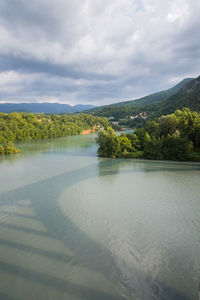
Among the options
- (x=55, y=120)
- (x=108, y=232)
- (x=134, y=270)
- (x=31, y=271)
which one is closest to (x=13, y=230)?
(x=31, y=271)

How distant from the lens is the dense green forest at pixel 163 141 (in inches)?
1202

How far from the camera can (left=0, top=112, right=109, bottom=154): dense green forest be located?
72213mm

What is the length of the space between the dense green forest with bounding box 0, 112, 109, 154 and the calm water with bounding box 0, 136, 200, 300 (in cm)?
4707

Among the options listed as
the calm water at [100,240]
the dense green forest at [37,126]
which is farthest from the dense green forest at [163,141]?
the dense green forest at [37,126]

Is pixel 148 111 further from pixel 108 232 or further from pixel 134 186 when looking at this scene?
pixel 108 232

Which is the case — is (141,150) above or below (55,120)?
below

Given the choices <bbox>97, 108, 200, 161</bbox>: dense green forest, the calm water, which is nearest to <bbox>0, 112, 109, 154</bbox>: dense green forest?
<bbox>97, 108, 200, 161</bbox>: dense green forest

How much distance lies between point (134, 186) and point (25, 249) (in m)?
12.9

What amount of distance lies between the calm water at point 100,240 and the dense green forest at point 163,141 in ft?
35.1

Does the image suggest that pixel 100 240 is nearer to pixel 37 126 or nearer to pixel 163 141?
pixel 163 141

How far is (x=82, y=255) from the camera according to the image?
8781 mm

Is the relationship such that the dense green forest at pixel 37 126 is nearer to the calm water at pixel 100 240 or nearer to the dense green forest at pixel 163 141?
the dense green forest at pixel 163 141

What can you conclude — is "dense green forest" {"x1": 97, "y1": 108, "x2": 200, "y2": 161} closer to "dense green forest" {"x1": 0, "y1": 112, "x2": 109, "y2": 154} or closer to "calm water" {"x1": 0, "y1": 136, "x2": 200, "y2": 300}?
"calm water" {"x1": 0, "y1": 136, "x2": 200, "y2": 300}

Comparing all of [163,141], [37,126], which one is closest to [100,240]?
[163,141]
